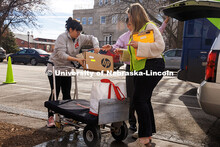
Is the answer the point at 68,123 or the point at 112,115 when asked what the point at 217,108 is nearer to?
the point at 112,115

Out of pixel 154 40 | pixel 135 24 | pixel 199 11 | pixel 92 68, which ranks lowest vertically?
pixel 92 68

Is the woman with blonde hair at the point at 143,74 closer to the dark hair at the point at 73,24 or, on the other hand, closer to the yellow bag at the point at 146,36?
the yellow bag at the point at 146,36

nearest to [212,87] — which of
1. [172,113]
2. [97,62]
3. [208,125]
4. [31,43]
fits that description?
[208,125]

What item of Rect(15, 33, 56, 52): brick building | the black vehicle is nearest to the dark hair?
the black vehicle

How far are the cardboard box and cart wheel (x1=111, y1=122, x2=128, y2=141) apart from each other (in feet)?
2.81

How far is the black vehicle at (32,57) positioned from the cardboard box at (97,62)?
691 inches

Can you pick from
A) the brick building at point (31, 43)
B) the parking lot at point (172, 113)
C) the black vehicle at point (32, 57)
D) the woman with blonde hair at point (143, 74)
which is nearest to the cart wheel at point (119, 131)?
the woman with blonde hair at point (143, 74)

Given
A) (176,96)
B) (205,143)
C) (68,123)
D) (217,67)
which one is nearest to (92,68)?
(68,123)

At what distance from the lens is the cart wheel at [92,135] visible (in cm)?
302

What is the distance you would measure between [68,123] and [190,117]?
279 centimetres

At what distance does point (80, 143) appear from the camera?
11.0 feet

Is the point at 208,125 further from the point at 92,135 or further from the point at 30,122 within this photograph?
the point at 30,122

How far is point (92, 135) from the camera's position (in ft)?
10.1

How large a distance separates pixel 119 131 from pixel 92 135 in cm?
51
